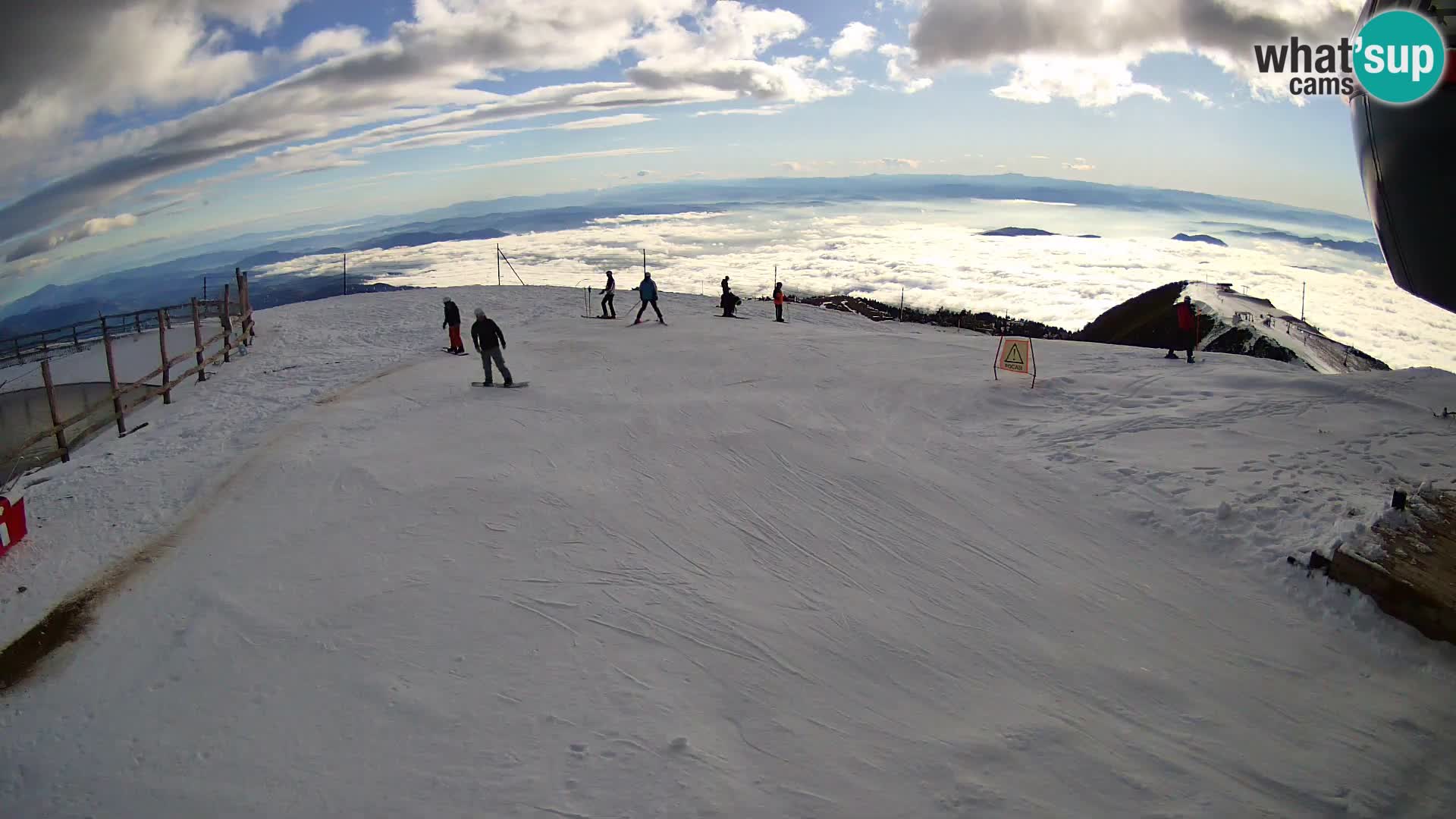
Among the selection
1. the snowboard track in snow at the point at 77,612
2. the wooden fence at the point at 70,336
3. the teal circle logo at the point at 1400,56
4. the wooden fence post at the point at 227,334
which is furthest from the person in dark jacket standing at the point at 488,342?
the wooden fence at the point at 70,336

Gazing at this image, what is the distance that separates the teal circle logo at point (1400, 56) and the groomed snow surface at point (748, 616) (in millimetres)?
4763

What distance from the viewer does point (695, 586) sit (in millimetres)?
7746

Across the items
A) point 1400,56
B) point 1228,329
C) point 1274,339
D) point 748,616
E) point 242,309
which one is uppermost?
point 1400,56

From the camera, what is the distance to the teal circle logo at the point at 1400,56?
4.63m

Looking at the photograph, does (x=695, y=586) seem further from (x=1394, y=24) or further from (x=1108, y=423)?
(x=1108, y=423)

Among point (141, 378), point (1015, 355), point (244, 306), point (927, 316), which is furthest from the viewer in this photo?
point (927, 316)

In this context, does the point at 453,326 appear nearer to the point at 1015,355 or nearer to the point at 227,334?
the point at 227,334

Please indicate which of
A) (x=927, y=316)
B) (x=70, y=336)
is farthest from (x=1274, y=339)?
(x=70, y=336)

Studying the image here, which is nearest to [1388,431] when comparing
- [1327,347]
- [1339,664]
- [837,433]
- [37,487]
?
[1339,664]

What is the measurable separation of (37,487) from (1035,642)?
15.4 metres

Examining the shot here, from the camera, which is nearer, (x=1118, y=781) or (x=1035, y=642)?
(x=1118, y=781)

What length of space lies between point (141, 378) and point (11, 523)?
16.5 m

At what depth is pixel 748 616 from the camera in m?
7.17

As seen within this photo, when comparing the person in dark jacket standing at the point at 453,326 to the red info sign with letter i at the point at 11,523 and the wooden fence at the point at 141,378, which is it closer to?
the wooden fence at the point at 141,378
